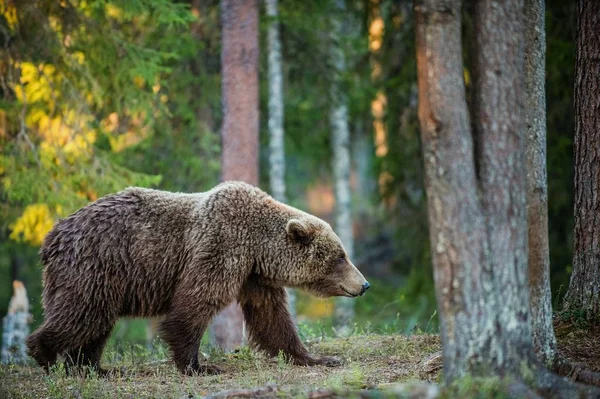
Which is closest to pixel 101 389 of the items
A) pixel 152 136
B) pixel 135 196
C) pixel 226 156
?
pixel 135 196

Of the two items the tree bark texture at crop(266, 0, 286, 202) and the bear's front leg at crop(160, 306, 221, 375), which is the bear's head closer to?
the bear's front leg at crop(160, 306, 221, 375)

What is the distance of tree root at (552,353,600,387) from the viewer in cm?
542

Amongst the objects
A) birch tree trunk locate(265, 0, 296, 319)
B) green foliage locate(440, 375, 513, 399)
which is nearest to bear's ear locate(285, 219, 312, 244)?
green foliage locate(440, 375, 513, 399)

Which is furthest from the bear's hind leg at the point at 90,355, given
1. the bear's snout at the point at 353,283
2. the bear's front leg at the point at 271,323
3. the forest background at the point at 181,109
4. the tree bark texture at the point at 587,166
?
the tree bark texture at the point at 587,166

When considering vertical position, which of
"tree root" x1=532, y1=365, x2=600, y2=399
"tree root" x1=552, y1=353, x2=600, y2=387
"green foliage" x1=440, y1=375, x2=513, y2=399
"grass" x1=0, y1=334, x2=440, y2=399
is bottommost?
"grass" x1=0, y1=334, x2=440, y2=399

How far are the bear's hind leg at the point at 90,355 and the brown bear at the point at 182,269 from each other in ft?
0.04

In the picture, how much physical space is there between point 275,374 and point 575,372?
2.64 m

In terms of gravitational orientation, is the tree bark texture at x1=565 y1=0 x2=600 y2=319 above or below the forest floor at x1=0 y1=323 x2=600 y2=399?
above

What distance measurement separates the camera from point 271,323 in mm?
7730

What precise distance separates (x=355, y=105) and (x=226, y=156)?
617 cm

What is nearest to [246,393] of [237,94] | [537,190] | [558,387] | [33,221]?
[558,387]

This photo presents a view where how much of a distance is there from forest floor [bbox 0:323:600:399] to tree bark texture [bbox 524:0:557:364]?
2.54 ft

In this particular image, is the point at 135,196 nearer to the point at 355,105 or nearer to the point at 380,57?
the point at 380,57

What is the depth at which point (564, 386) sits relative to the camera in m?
5.01
